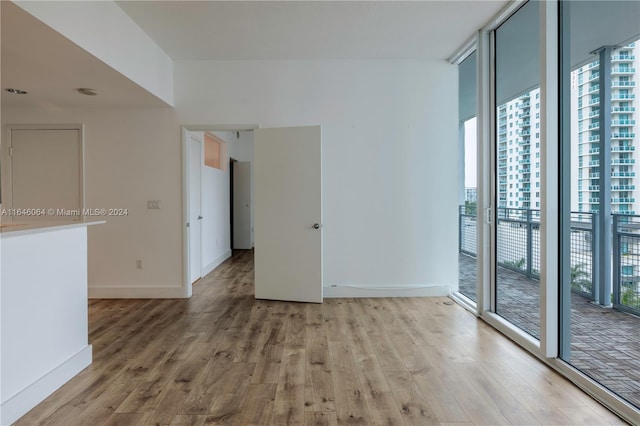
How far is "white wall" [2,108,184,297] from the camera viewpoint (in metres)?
4.18

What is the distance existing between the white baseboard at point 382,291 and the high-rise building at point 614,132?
1.85m

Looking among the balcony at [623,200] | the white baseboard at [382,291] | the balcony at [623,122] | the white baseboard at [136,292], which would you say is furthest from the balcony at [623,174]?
the white baseboard at [136,292]

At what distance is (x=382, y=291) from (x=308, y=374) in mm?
2081

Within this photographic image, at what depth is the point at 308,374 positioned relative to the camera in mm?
2305

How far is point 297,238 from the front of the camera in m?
4.05

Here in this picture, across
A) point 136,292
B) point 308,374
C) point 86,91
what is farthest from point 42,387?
point 86,91

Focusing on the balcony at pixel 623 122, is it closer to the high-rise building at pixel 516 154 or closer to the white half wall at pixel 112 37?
the high-rise building at pixel 516 154

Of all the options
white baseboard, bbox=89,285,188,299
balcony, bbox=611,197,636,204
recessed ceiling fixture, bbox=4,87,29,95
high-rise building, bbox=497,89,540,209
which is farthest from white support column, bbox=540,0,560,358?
recessed ceiling fixture, bbox=4,87,29,95

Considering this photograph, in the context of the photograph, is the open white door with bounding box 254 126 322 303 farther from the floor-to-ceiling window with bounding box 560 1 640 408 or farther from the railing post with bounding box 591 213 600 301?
the railing post with bounding box 591 213 600 301

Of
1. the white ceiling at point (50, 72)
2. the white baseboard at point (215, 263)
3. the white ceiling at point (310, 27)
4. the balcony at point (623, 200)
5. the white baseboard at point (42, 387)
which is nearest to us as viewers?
the white baseboard at point (42, 387)

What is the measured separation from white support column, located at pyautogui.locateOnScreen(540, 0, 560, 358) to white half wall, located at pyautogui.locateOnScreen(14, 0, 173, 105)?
130 inches

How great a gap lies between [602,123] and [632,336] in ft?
5.69

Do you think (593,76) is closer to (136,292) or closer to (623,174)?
(623,174)

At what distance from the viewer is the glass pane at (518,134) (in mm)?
3127
